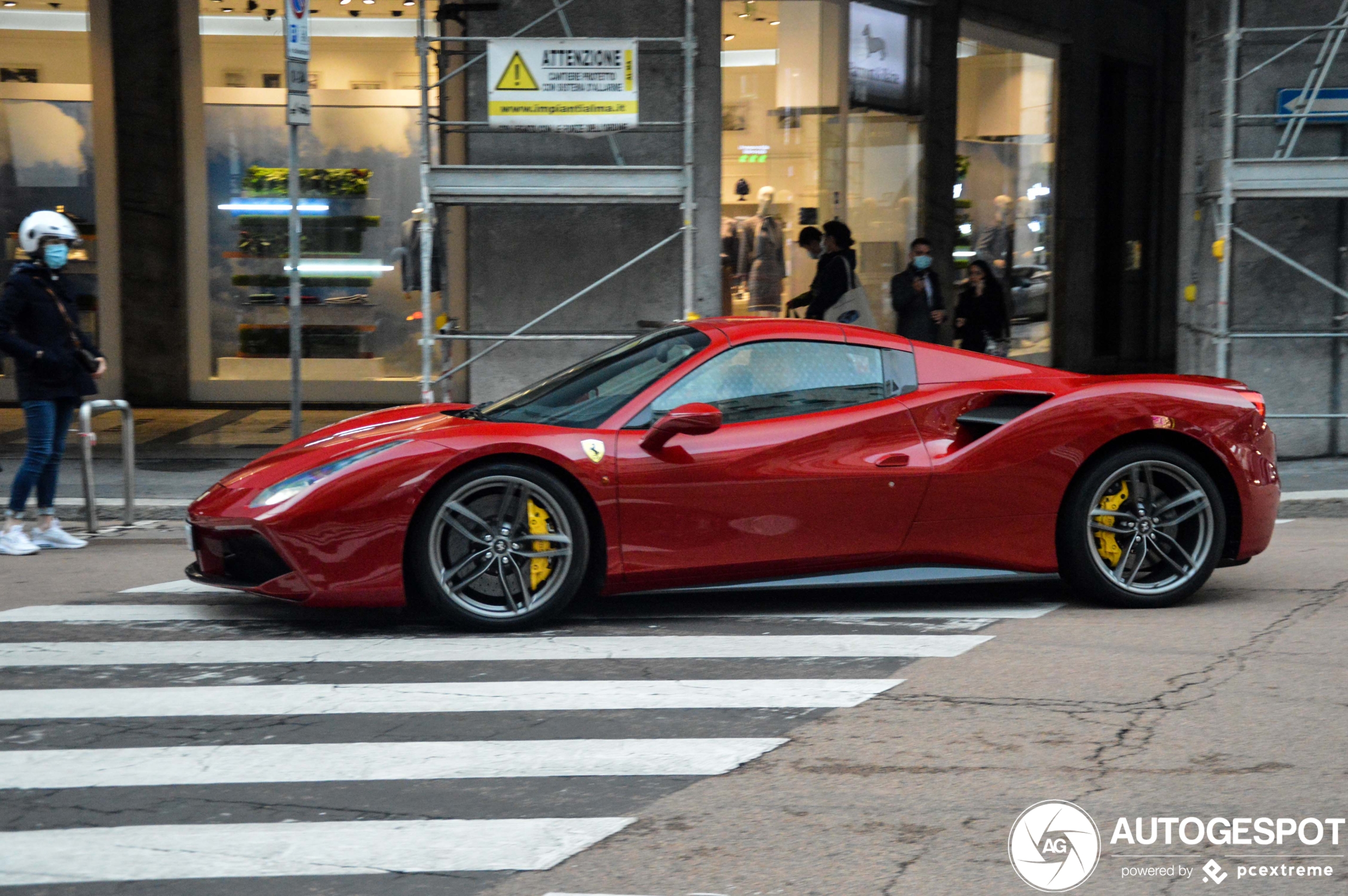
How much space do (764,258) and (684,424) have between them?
9361 mm

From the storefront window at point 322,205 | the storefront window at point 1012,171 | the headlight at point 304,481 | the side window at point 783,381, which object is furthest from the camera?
the storefront window at point 1012,171

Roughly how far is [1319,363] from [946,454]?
23.9 feet

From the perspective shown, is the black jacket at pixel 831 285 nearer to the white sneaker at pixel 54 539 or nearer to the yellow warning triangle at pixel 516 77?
the yellow warning triangle at pixel 516 77

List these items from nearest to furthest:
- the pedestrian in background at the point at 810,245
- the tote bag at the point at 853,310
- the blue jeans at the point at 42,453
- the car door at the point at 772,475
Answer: the car door at the point at 772,475
the blue jeans at the point at 42,453
the tote bag at the point at 853,310
the pedestrian in background at the point at 810,245

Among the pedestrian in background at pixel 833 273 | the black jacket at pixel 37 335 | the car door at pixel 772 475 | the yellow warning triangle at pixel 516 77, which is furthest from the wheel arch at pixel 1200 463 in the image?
the pedestrian in background at pixel 833 273

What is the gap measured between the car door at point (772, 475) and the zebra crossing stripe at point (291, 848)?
2219 mm

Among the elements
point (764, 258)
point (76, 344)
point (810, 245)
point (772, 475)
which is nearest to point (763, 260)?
point (764, 258)

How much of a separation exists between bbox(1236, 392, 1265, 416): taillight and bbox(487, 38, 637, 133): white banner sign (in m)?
5.95

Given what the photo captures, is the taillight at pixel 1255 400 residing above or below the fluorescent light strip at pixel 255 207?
below

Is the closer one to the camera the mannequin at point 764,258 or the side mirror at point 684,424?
the side mirror at point 684,424

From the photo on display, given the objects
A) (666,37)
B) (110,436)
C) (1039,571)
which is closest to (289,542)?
(1039,571)

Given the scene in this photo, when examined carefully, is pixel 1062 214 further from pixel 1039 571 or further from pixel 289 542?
pixel 289 542

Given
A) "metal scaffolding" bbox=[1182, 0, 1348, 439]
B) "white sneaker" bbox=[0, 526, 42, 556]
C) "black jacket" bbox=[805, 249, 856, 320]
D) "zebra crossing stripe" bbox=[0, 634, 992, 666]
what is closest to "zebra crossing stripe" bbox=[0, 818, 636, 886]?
"zebra crossing stripe" bbox=[0, 634, 992, 666]

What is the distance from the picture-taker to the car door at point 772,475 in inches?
239
